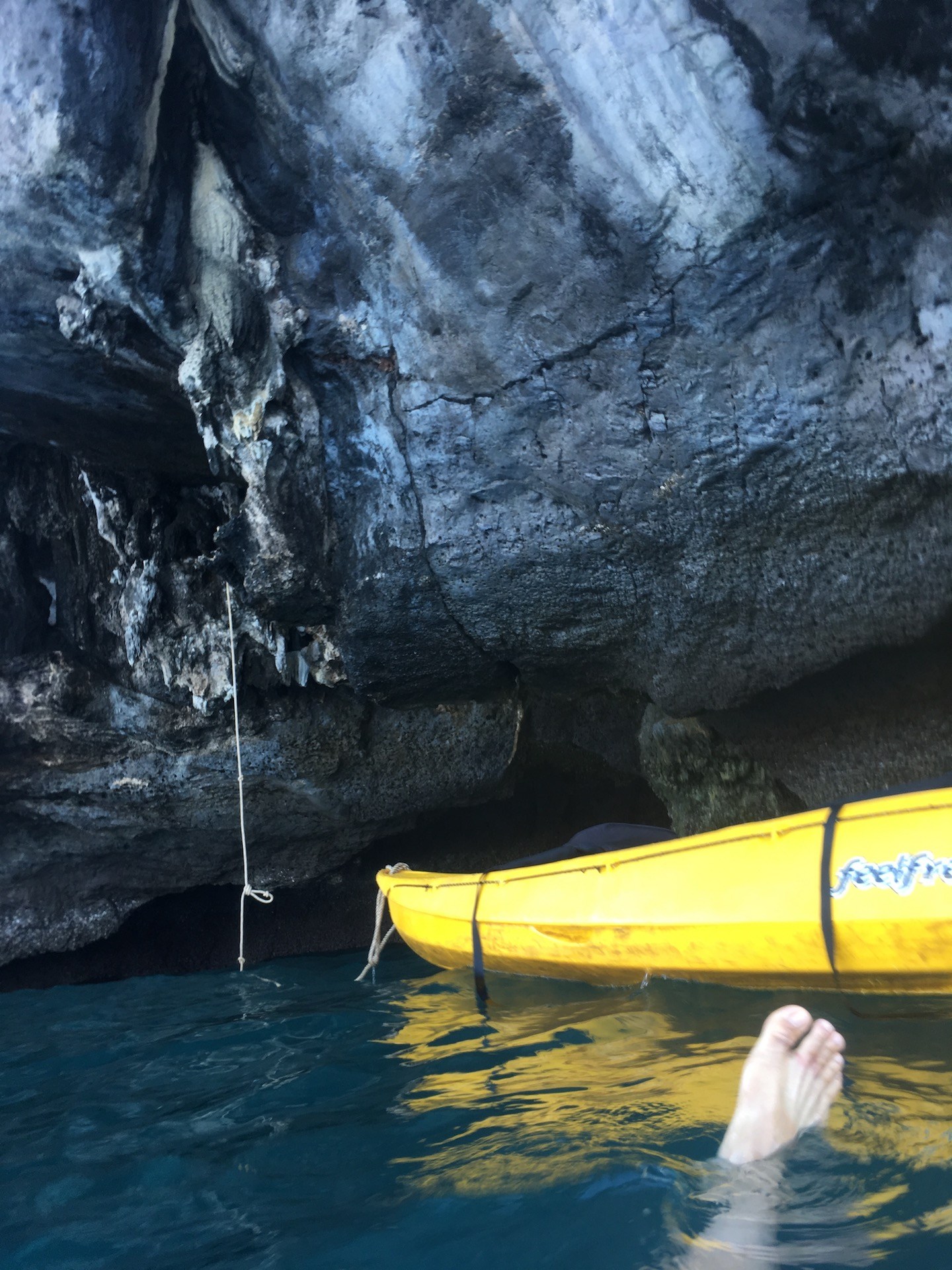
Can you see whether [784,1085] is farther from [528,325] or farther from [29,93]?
[29,93]

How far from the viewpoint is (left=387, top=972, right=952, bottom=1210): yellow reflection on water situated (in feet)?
5.96

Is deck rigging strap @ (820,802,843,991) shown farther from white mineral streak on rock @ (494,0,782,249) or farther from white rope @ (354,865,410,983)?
white rope @ (354,865,410,983)

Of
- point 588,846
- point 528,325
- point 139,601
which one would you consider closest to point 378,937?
point 588,846

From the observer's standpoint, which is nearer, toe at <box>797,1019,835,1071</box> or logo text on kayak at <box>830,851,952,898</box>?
toe at <box>797,1019,835,1071</box>

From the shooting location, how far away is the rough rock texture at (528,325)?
2.59m

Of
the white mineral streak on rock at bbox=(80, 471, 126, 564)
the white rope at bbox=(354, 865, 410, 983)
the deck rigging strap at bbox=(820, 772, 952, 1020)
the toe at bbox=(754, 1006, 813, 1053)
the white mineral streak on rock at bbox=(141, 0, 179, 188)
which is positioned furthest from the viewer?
the white mineral streak on rock at bbox=(80, 471, 126, 564)

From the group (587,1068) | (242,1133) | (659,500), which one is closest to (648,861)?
(587,1068)

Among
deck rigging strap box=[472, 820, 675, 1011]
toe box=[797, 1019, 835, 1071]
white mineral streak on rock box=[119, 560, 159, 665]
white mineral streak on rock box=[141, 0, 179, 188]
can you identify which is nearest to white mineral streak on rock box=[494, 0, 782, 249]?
white mineral streak on rock box=[141, 0, 179, 188]

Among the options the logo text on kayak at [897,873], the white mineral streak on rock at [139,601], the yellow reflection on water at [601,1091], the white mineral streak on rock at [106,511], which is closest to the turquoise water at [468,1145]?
the yellow reflection on water at [601,1091]

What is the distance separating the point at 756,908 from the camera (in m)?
2.67

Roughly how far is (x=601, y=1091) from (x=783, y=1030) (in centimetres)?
55

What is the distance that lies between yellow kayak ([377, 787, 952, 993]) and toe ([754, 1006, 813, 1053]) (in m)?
0.54

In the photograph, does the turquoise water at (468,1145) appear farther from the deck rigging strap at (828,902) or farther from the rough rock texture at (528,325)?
the rough rock texture at (528,325)

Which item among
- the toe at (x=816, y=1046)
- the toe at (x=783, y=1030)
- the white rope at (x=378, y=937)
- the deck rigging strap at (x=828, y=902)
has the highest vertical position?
the deck rigging strap at (x=828, y=902)
